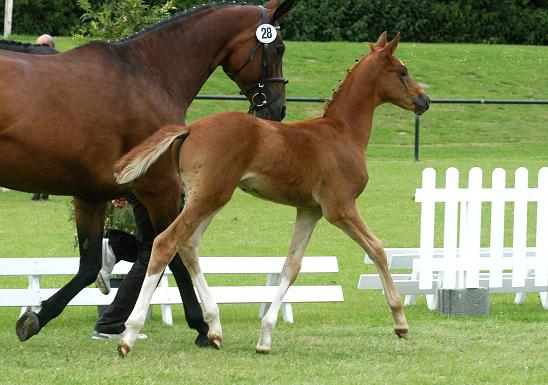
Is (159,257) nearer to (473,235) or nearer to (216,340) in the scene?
(216,340)

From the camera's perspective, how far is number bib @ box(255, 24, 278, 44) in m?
8.16

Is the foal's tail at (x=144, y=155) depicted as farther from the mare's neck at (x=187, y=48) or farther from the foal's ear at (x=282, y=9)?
the foal's ear at (x=282, y=9)

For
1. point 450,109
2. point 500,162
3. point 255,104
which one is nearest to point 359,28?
point 450,109

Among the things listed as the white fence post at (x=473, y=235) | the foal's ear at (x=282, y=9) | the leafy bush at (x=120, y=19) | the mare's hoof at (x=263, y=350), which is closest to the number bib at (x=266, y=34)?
the foal's ear at (x=282, y=9)

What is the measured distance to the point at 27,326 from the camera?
7.73 m

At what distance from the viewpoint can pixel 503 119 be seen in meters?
27.7

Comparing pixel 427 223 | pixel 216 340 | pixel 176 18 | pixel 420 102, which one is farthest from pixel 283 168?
pixel 427 223

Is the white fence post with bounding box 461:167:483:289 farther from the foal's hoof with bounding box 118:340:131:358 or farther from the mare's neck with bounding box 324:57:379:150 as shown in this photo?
the foal's hoof with bounding box 118:340:131:358

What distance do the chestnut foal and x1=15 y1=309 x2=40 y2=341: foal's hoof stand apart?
0.91 metres

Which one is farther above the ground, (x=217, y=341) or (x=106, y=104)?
(x=106, y=104)

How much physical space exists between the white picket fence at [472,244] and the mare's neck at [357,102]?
169 centimetres

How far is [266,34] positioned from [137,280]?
6.58 feet

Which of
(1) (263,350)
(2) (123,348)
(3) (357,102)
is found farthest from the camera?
(3) (357,102)

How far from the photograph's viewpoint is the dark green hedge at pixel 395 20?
38281 mm
